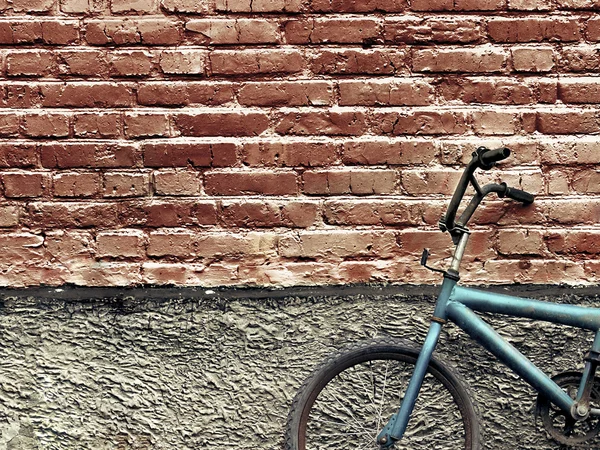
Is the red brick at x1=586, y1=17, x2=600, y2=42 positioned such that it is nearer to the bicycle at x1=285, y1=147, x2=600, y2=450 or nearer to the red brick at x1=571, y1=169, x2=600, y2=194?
the red brick at x1=571, y1=169, x2=600, y2=194

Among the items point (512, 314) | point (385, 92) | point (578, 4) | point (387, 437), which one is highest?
point (578, 4)

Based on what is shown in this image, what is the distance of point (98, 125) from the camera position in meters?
2.96

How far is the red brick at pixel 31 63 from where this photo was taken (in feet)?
9.63

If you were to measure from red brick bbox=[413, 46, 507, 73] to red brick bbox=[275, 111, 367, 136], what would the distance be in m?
0.30

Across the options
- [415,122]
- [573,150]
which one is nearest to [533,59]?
[573,150]

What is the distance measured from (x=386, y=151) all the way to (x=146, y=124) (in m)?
0.89

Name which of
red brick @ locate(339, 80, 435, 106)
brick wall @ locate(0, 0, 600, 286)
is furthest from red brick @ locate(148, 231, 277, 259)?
red brick @ locate(339, 80, 435, 106)

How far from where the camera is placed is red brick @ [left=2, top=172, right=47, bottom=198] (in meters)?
2.96

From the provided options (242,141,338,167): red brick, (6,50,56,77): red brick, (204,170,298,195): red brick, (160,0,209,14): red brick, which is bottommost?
(204,170,298,195): red brick

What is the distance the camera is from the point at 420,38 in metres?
2.96

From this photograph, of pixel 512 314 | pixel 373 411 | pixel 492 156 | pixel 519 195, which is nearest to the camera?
pixel 492 156

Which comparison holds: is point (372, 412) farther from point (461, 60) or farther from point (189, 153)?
point (461, 60)

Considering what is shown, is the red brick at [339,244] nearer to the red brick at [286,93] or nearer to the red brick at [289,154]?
the red brick at [289,154]

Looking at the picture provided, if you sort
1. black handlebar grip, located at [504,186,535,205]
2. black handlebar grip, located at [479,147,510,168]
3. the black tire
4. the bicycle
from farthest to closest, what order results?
1. the black tire
2. black handlebar grip, located at [504,186,535,205]
3. the bicycle
4. black handlebar grip, located at [479,147,510,168]
